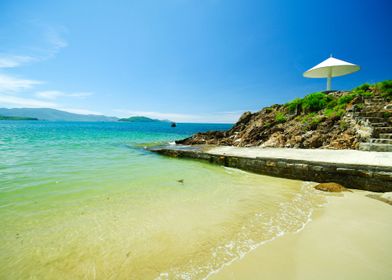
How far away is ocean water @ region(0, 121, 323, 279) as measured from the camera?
8.45 ft

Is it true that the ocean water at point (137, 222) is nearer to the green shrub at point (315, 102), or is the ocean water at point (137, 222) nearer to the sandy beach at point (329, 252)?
the sandy beach at point (329, 252)

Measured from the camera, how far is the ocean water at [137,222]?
8.45 feet

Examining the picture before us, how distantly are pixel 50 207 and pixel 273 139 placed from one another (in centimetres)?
1099

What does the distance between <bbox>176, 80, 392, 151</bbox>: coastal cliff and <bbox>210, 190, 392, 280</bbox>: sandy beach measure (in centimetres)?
531

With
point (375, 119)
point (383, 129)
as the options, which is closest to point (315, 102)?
point (375, 119)

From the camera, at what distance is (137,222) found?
3.76 metres

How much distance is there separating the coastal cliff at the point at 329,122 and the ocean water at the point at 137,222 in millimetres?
4402

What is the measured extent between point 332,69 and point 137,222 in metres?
17.0

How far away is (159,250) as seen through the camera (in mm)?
2871

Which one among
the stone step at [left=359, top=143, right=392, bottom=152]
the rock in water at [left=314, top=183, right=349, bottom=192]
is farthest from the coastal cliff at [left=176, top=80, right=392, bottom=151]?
the rock in water at [left=314, top=183, right=349, bottom=192]

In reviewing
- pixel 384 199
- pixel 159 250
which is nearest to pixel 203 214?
pixel 159 250

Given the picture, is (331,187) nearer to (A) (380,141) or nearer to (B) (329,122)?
(A) (380,141)

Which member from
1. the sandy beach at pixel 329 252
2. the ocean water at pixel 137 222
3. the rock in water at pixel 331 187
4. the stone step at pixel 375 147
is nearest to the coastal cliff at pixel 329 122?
the stone step at pixel 375 147

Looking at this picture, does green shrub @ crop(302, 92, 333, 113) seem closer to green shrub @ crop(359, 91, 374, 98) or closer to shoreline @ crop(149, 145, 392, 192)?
green shrub @ crop(359, 91, 374, 98)
